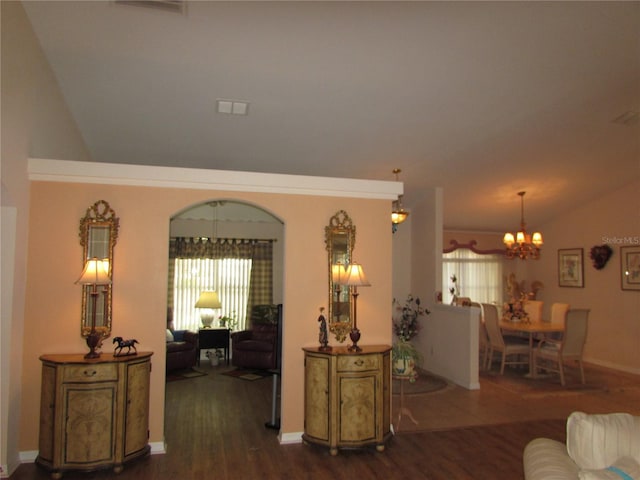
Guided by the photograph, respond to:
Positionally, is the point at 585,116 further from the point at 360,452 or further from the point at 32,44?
the point at 32,44

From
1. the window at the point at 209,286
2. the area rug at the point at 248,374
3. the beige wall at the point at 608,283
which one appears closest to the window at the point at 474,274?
the beige wall at the point at 608,283

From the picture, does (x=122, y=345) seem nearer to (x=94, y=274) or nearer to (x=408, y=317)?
(x=94, y=274)

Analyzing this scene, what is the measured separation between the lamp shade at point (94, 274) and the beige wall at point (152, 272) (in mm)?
253

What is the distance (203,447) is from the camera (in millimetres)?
3982

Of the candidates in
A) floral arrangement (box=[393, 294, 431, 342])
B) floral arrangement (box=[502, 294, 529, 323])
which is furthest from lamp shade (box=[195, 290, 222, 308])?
floral arrangement (box=[502, 294, 529, 323])

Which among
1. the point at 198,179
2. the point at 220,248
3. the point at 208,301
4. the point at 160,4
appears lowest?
the point at 208,301

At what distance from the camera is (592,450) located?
211cm

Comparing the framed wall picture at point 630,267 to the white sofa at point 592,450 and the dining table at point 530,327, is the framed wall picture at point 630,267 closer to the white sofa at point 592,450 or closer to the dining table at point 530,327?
the dining table at point 530,327

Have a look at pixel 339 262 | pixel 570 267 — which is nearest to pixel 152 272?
pixel 339 262

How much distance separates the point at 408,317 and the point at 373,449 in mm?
3933

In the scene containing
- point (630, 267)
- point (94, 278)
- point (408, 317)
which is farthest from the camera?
point (408, 317)

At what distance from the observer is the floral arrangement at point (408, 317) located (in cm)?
746

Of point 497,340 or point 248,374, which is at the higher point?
point 497,340

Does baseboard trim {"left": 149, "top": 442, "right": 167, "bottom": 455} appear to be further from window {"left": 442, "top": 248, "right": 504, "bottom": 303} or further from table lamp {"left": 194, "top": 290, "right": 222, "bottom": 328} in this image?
window {"left": 442, "top": 248, "right": 504, "bottom": 303}
